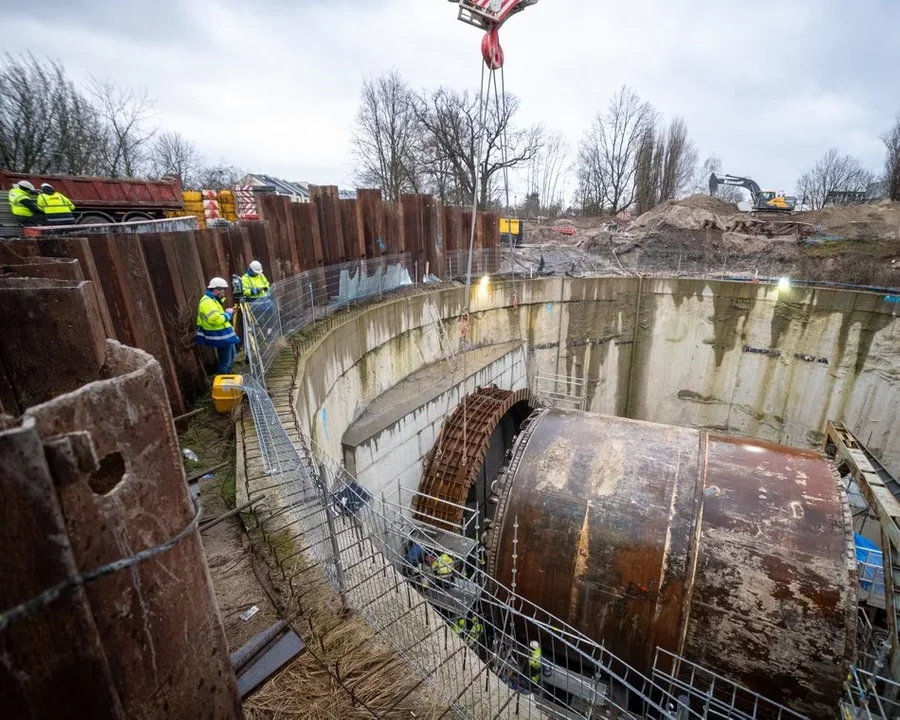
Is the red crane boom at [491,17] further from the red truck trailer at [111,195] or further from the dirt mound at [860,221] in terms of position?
the dirt mound at [860,221]

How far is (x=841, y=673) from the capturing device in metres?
5.38

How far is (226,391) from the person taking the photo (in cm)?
530

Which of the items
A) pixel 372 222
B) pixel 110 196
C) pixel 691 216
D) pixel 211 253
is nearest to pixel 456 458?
pixel 211 253

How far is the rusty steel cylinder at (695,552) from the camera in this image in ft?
18.4

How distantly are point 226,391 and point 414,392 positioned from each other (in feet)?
18.7

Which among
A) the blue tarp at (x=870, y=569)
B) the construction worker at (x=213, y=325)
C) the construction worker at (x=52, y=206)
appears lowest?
the blue tarp at (x=870, y=569)

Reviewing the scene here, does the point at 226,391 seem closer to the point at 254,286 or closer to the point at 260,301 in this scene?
the point at 260,301

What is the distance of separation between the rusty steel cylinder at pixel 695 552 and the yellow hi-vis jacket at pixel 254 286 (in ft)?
17.4

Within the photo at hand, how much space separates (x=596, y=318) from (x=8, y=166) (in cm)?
2793

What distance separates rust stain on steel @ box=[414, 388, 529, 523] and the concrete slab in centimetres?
82

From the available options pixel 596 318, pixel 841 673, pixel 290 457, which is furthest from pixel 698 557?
pixel 596 318

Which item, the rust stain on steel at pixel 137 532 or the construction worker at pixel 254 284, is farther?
the construction worker at pixel 254 284

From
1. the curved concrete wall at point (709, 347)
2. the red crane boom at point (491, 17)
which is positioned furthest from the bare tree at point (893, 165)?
the red crane boom at point (491, 17)

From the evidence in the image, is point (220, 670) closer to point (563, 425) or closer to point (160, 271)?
point (160, 271)
